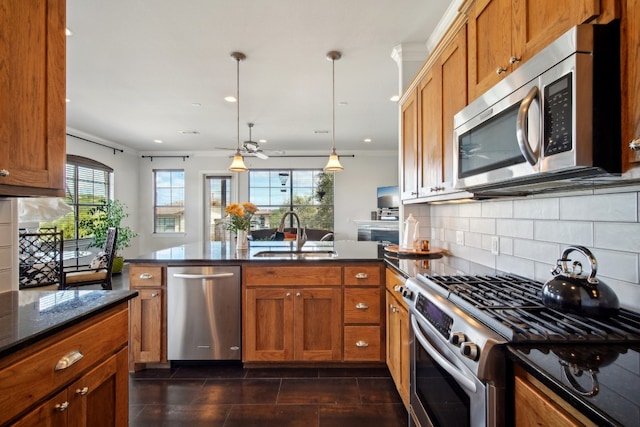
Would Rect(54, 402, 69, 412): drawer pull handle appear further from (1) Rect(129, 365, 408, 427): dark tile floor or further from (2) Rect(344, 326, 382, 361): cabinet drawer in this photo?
(2) Rect(344, 326, 382, 361): cabinet drawer

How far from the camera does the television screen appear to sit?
718 cm

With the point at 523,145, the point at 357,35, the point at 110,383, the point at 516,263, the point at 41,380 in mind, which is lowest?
the point at 110,383

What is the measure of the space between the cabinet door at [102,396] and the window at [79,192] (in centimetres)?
544

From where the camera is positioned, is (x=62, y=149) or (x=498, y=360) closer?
(x=498, y=360)

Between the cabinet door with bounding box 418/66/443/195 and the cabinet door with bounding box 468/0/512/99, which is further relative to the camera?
the cabinet door with bounding box 418/66/443/195

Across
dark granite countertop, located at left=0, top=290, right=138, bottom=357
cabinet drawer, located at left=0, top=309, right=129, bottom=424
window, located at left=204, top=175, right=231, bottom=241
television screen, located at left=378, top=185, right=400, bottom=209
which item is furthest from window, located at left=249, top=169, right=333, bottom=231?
cabinet drawer, located at left=0, top=309, right=129, bottom=424

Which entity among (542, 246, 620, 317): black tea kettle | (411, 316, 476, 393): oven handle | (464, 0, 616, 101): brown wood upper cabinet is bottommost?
(411, 316, 476, 393): oven handle

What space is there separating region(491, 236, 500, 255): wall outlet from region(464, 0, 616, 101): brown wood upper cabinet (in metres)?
0.82

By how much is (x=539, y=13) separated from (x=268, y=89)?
3.29 metres

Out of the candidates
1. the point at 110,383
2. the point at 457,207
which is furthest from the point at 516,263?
the point at 110,383

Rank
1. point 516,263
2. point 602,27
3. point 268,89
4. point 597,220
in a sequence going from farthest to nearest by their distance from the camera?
point 268,89 → point 516,263 → point 597,220 → point 602,27

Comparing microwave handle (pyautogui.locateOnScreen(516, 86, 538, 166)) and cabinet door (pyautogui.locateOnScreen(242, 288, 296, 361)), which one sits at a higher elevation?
microwave handle (pyautogui.locateOnScreen(516, 86, 538, 166))

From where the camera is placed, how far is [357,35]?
2.69m

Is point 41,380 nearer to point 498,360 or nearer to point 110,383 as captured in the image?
point 110,383
